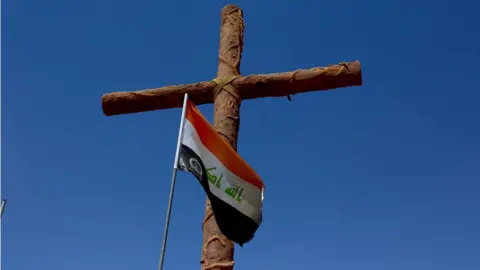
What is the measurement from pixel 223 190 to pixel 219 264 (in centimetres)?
48

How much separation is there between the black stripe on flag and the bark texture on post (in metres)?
0.15

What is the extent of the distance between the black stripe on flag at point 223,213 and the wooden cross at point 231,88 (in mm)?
643

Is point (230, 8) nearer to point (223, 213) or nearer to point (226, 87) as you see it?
point (226, 87)

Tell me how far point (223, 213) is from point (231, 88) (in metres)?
1.18

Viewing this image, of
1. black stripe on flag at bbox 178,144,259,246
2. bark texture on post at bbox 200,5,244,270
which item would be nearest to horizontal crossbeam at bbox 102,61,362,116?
bark texture on post at bbox 200,5,244,270

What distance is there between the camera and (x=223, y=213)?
351 centimetres

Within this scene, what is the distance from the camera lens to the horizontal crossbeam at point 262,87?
14.0 ft

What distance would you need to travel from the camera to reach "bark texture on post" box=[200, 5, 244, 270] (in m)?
3.63

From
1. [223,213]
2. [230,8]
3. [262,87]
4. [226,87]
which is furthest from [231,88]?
[223,213]

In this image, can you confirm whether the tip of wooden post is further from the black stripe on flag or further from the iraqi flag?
the black stripe on flag

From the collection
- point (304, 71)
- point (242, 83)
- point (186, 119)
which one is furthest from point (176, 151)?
point (304, 71)

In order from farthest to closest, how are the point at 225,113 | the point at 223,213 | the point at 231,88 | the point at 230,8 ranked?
the point at 230,8 → the point at 231,88 → the point at 225,113 → the point at 223,213

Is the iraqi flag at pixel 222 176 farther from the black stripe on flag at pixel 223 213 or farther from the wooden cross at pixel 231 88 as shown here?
the wooden cross at pixel 231 88

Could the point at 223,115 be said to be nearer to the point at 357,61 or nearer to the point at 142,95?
the point at 142,95
